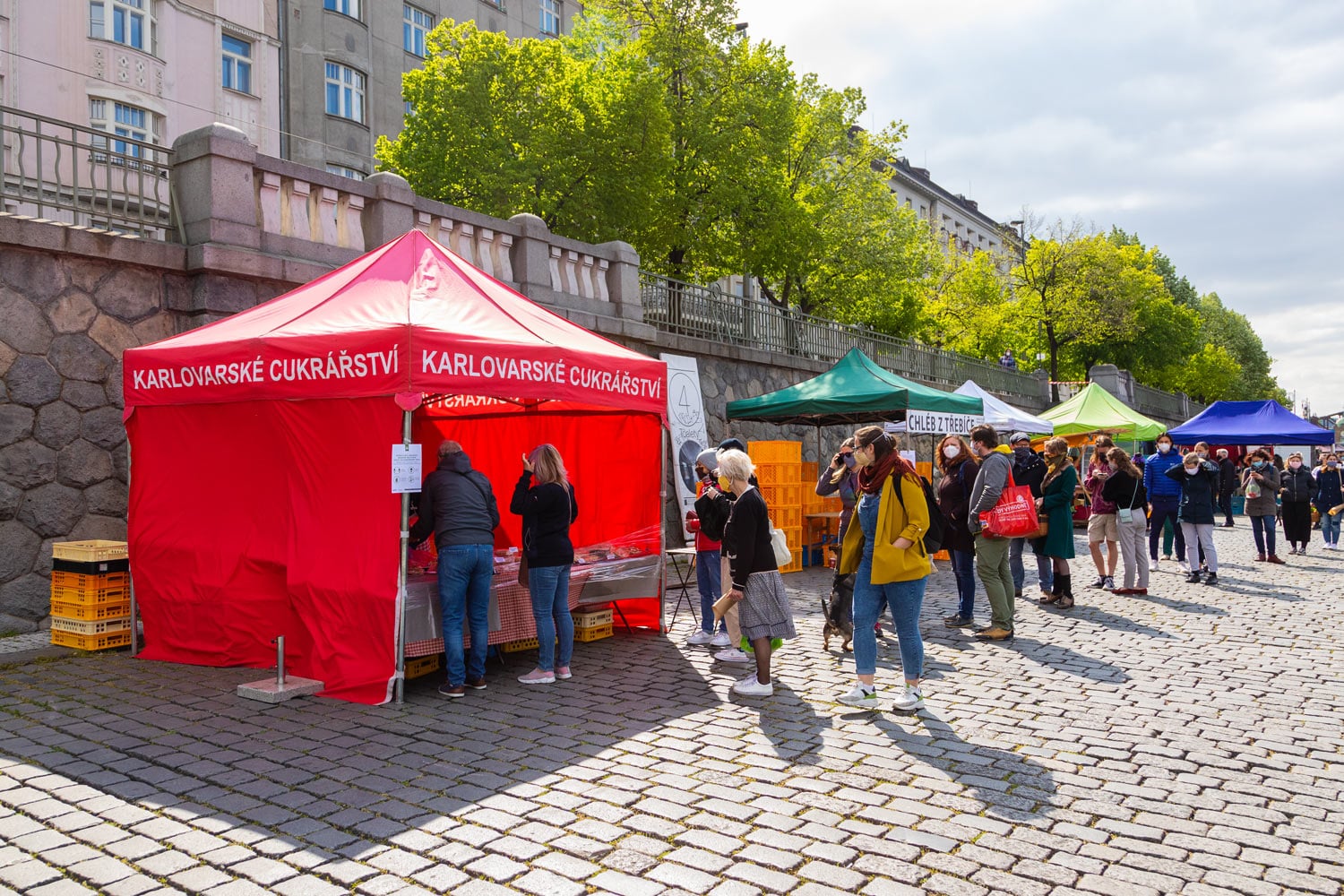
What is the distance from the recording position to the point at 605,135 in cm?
1861

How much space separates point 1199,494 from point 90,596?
12364mm

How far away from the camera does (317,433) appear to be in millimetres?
6891

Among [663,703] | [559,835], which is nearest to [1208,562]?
[663,703]

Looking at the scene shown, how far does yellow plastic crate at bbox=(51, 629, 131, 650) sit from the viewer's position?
7727 mm

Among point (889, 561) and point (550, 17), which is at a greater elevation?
point (550, 17)

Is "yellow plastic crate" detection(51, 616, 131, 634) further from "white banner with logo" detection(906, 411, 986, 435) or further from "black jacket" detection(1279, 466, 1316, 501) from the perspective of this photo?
"black jacket" detection(1279, 466, 1316, 501)

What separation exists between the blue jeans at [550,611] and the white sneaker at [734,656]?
51.3 inches

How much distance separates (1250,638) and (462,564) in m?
7.02

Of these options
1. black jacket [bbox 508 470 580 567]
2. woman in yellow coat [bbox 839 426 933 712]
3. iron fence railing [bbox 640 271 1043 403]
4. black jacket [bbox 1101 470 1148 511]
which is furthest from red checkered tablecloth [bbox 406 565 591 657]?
iron fence railing [bbox 640 271 1043 403]

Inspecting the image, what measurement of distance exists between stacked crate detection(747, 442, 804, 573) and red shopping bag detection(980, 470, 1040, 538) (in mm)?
5402

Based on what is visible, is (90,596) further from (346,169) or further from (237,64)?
(346,169)

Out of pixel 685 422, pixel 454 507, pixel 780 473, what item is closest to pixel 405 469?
pixel 454 507

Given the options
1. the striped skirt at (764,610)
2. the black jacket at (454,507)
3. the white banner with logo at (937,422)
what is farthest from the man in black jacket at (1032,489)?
the black jacket at (454,507)

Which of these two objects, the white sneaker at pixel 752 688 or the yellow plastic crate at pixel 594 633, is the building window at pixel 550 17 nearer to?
the yellow plastic crate at pixel 594 633
